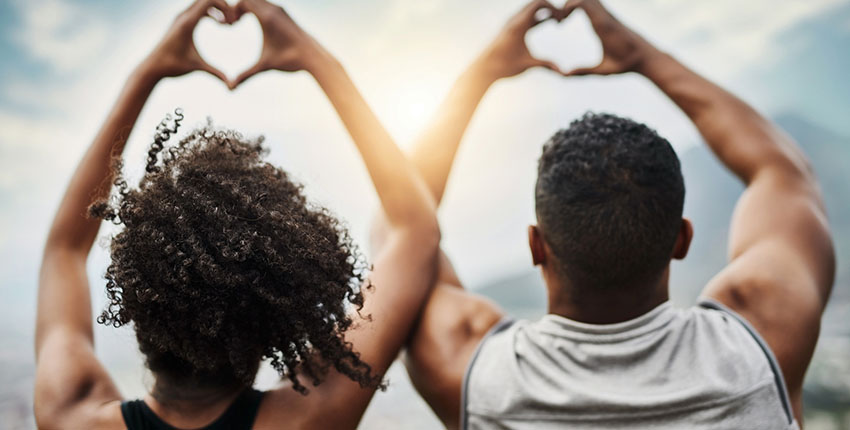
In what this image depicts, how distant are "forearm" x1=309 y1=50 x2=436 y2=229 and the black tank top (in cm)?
54

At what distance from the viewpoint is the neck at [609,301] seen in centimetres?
122

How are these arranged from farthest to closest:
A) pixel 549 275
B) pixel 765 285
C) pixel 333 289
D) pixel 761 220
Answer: pixel 761 220 → pixel 765 285 → pixel 549 275 → pixel 333 289

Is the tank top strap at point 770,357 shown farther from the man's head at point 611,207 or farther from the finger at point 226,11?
the finger at point 226,11

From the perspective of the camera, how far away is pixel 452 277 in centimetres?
168

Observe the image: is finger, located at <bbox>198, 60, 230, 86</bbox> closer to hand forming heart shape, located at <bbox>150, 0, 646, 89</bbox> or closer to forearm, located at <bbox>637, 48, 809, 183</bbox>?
hand forming heart shape, located at <bbox>150, 0, 646, 89</bbox>

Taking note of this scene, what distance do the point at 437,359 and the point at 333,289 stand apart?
0.40 metres

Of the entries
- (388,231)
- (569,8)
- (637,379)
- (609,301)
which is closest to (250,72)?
(388,231)

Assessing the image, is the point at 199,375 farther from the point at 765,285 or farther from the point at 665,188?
the point at 765,285

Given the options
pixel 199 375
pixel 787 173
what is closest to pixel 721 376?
pixel 787 173

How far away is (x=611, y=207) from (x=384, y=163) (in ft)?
2.05

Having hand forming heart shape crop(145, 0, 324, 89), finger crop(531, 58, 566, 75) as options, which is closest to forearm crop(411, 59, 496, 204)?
finger crop(531, 58, 566, 75)

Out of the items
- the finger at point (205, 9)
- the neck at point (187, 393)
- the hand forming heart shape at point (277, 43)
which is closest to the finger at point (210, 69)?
the hand forming heart shape at point (277, 43)

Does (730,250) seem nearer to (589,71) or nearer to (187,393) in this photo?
(589,71)

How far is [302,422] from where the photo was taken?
1.24 meters
